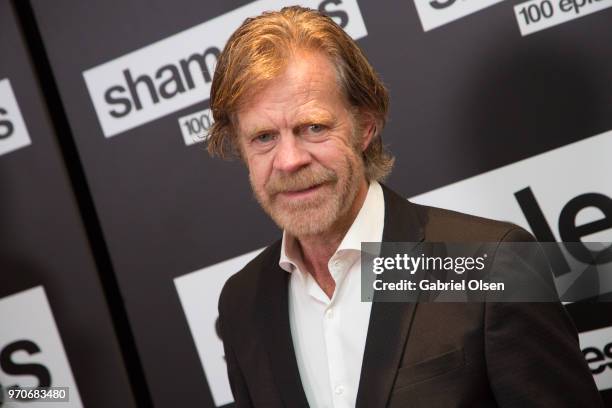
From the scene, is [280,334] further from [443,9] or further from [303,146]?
[443,9]

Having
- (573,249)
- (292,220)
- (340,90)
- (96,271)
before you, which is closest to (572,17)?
(573,249)

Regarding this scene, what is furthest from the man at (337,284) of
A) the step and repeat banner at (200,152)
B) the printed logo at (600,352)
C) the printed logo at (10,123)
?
the printed logo at (10,123)

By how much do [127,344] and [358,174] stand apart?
1.48 metres

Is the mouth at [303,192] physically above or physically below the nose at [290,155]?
below

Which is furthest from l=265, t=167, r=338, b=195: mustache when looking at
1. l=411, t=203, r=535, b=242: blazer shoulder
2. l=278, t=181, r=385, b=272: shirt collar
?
l=411, t=203, r=535, b=242: blazer shoulder

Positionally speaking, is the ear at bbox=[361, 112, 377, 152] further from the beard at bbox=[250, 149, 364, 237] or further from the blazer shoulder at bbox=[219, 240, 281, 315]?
the blazer shoulder at bbox=[219, 240, 281, 315]

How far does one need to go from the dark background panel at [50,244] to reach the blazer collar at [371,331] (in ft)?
3.85

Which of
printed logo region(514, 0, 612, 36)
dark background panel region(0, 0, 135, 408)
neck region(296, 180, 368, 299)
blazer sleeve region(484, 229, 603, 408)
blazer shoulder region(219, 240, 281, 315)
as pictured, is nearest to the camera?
blazer sleeve region(484, 229, 603, 408)

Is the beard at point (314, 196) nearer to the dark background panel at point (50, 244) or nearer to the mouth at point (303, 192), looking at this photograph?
the mouth at point (303, 192)

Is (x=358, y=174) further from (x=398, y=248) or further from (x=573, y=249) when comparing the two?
(x=573, y=249)

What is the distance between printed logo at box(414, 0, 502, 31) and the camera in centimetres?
225

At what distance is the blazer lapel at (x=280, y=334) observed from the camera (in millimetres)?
1591

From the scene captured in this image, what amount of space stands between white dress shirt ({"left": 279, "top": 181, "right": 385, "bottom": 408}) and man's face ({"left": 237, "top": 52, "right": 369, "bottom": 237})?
0.07 metres

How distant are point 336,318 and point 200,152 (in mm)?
1122
